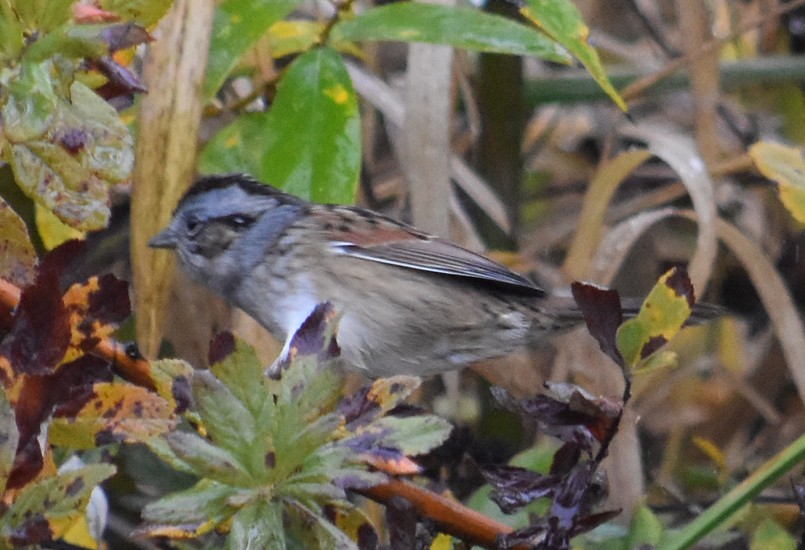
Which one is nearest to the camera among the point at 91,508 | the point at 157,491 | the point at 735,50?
the point at 91,508

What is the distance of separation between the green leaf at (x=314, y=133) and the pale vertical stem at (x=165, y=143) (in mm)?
111

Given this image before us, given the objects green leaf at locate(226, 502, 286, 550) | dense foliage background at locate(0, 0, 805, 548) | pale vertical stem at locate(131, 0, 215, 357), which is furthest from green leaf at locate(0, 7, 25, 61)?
pale vertical stem at locate(131, 0, 215, 357)

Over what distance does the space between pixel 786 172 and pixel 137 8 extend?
0.82m

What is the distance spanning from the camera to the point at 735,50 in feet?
9.26

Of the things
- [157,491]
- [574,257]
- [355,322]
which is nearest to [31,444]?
[157,491]

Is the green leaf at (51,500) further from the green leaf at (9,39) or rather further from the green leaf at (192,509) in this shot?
the green leaf at (9,39)

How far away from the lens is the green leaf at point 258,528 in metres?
0.77

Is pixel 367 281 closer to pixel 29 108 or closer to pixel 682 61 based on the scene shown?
pixel 682 61

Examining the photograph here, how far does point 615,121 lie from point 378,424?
1.83 metres

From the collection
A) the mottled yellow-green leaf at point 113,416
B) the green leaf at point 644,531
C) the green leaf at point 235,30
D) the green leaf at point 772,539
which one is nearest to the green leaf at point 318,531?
the mottled yellow-green leaf at point 113,416

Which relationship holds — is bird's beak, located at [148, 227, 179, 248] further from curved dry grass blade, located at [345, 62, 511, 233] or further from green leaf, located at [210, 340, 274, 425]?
green leaf, located at [210, 340, 274, 425]

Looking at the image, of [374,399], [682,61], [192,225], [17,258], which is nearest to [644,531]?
A: [374,399]

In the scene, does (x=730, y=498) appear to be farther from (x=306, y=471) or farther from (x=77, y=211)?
(x=77, y=211)

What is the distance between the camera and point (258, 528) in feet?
2.56
